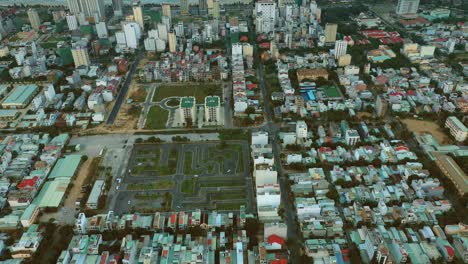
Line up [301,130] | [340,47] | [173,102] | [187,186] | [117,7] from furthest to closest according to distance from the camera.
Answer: [117,7] < [340,47] < [173,102] < [301,130] < [187,186]

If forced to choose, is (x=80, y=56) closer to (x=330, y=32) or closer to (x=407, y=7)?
(x=330, y=32)

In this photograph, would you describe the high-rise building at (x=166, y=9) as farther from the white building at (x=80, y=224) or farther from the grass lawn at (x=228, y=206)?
the white building at (x=80, y=224)

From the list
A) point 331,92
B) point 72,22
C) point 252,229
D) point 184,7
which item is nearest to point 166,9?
point 184,7

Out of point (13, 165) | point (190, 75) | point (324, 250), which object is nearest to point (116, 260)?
point (324, 250)

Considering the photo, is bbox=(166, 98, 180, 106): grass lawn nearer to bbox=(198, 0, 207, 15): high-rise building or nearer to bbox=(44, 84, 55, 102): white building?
bbox=(44, 84, 55, 102): white building

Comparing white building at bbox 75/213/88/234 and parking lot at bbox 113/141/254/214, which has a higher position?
white building at bbox 75/213/88/234

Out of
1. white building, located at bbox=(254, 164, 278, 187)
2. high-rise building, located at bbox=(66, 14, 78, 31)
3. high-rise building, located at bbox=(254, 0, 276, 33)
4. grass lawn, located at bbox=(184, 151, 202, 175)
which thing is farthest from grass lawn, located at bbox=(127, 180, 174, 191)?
high-rise building, located at bbox=(66, 14, 78, 31)

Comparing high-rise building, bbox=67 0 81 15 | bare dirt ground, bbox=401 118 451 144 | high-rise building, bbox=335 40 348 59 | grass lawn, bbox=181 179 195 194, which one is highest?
high-rise building, bbox=67 0 81 15
